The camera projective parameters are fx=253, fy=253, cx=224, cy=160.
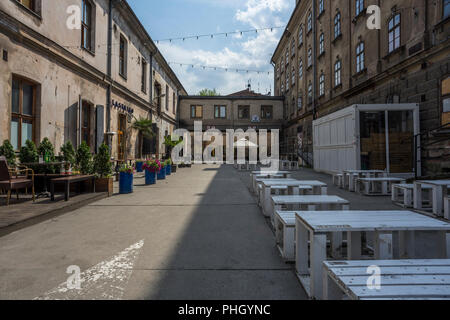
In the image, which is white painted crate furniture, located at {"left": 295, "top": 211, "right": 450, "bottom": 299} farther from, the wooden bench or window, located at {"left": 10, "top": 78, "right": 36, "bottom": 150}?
window, located at {"left": 10, "top": 78, "right": 36, "bottom": 150}

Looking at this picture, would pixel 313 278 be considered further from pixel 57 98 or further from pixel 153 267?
pixel 57 98

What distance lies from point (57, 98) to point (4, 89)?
200cm

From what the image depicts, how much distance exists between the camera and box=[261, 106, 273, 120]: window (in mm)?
28531

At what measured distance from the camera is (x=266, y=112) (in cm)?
2864

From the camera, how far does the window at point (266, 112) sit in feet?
93.6

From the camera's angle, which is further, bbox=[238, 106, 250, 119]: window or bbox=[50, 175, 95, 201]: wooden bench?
bbox=[238, 106, 250, 119]: window

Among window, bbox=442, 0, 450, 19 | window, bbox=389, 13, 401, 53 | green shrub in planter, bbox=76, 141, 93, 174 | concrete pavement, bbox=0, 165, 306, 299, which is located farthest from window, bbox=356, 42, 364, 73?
green shrub in planter, bbox=76, 141, 93, 174

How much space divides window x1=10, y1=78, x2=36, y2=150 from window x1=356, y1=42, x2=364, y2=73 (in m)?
13.5

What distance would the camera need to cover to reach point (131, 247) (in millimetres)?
3109

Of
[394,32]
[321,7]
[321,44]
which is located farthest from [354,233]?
[321,7]

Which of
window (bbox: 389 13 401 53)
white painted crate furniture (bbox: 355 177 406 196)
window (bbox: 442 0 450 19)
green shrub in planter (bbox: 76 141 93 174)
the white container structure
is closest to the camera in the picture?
green shrub in planter (bbox: 76 141 93 174)

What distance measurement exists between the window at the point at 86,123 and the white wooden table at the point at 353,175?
955cm

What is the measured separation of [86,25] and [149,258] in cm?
1074

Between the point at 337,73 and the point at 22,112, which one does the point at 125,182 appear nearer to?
the point at 22,112
